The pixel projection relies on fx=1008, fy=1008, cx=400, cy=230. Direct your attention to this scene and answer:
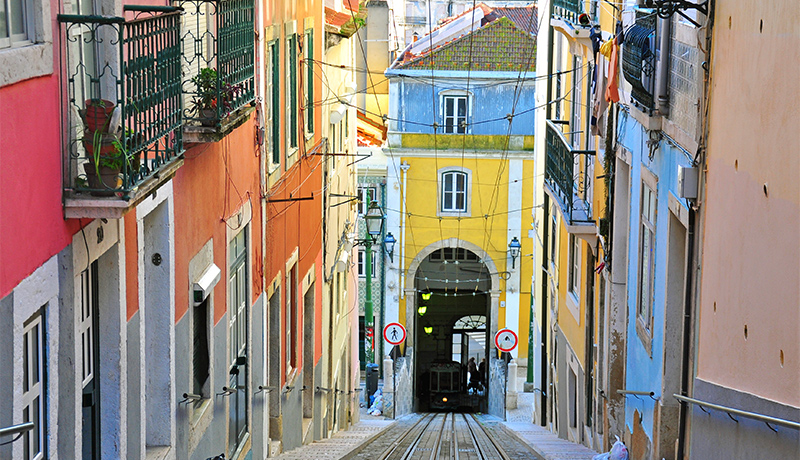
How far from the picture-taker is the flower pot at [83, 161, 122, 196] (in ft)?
16.1

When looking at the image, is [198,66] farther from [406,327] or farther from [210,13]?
[406,327]

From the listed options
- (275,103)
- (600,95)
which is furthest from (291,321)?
(600,95)

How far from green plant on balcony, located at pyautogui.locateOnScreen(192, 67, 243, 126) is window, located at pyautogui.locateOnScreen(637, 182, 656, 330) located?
3.94 m

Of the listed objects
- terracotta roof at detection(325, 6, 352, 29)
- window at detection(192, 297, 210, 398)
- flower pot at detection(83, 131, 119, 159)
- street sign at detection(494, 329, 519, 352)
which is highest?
terracotta roof at detection(325, 6, 352, 29)

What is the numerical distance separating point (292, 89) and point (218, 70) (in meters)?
6.24

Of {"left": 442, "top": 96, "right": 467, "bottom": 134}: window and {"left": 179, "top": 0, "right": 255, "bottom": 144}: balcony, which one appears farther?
{"left": 442, "top": 96, "right": 467, "bottom": 134}: window

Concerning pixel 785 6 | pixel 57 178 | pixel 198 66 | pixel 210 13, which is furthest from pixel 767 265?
pixel 210 13

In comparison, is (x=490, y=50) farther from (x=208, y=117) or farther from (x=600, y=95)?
(x=208, y=117)

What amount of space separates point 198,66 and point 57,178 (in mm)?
3304

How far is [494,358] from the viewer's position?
105 feet

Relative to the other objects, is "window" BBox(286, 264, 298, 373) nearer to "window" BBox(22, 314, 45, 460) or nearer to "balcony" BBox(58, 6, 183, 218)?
"balcony" BBox(58, 6, 183, 218)

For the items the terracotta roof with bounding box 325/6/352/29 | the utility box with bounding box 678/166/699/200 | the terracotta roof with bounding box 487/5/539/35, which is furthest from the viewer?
the terracotta roof with bounding box 487/5/539/35

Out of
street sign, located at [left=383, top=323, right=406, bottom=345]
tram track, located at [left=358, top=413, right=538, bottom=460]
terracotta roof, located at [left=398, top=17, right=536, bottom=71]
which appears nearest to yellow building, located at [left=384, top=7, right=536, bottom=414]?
terracotta roof, located at [left=398, top=17, right=536, bottom=71]

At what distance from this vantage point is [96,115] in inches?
195
